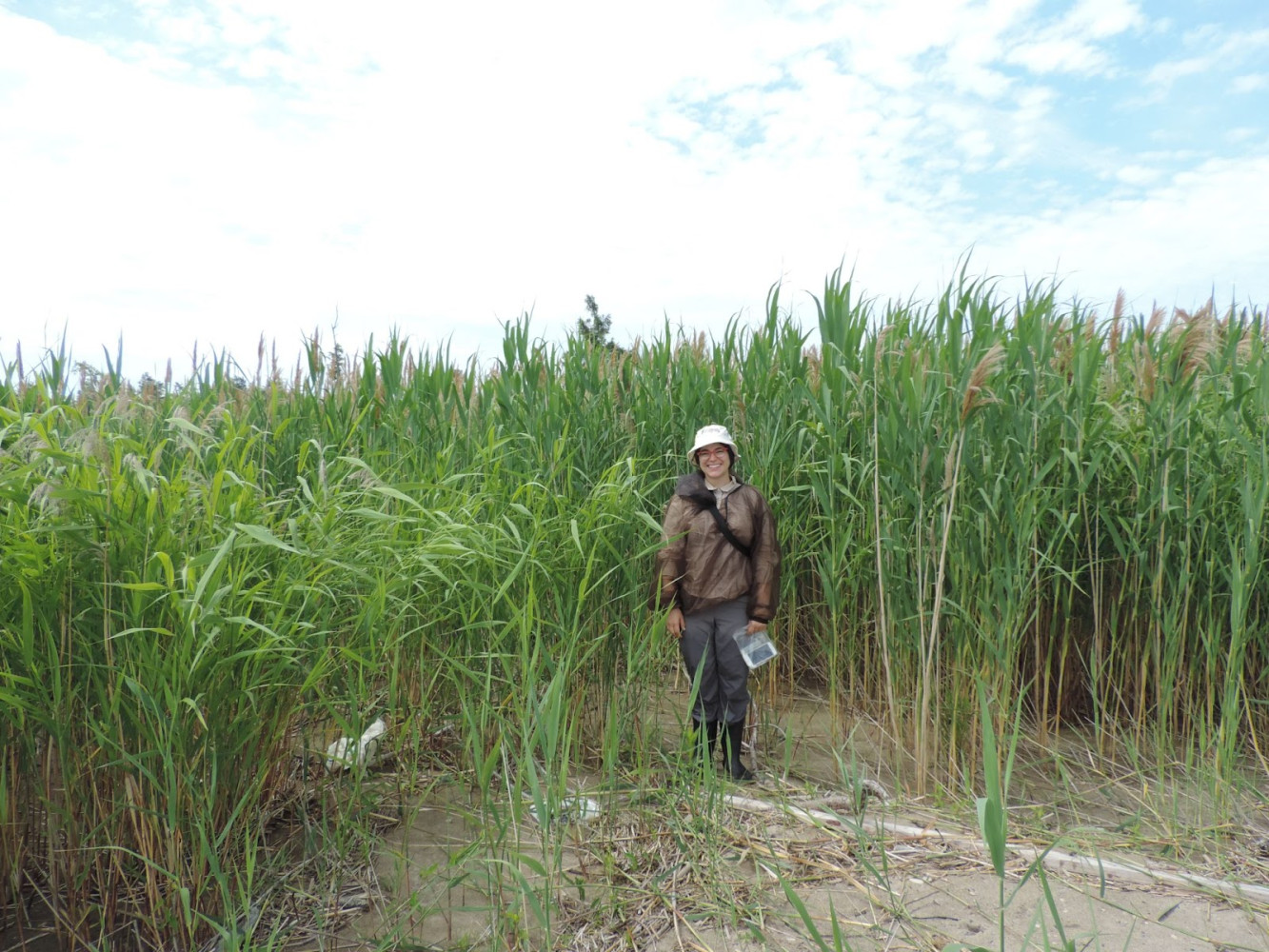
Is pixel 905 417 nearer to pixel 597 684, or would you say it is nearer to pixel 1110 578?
pixel 1110 578

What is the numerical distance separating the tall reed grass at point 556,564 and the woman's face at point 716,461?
1.18 feet

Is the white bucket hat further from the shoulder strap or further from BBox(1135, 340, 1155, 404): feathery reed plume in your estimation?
BBox(1135, 340, 1155, 404): feathery reed plume

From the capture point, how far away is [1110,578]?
14.0 ft

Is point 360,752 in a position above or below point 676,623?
below

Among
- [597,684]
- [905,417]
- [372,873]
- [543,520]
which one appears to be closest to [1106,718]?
[905,417]

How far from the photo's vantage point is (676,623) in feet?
13.0

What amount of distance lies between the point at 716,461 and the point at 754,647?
2.96 feet

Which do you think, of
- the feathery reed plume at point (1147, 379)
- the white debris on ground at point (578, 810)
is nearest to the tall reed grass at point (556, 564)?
the feathery reed plume at point (1147, 379)

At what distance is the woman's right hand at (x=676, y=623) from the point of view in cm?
394

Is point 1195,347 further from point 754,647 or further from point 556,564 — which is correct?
point 556,564

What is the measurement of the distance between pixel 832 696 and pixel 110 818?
293cm

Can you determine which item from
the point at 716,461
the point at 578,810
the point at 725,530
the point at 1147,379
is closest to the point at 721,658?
the point at 725,530

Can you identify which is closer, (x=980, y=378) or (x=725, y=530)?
(x=980, y=378)

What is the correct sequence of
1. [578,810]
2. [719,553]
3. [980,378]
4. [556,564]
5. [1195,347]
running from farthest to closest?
[719,553]
[1195,347]
[556,564]
[980,378]
[578,810]
